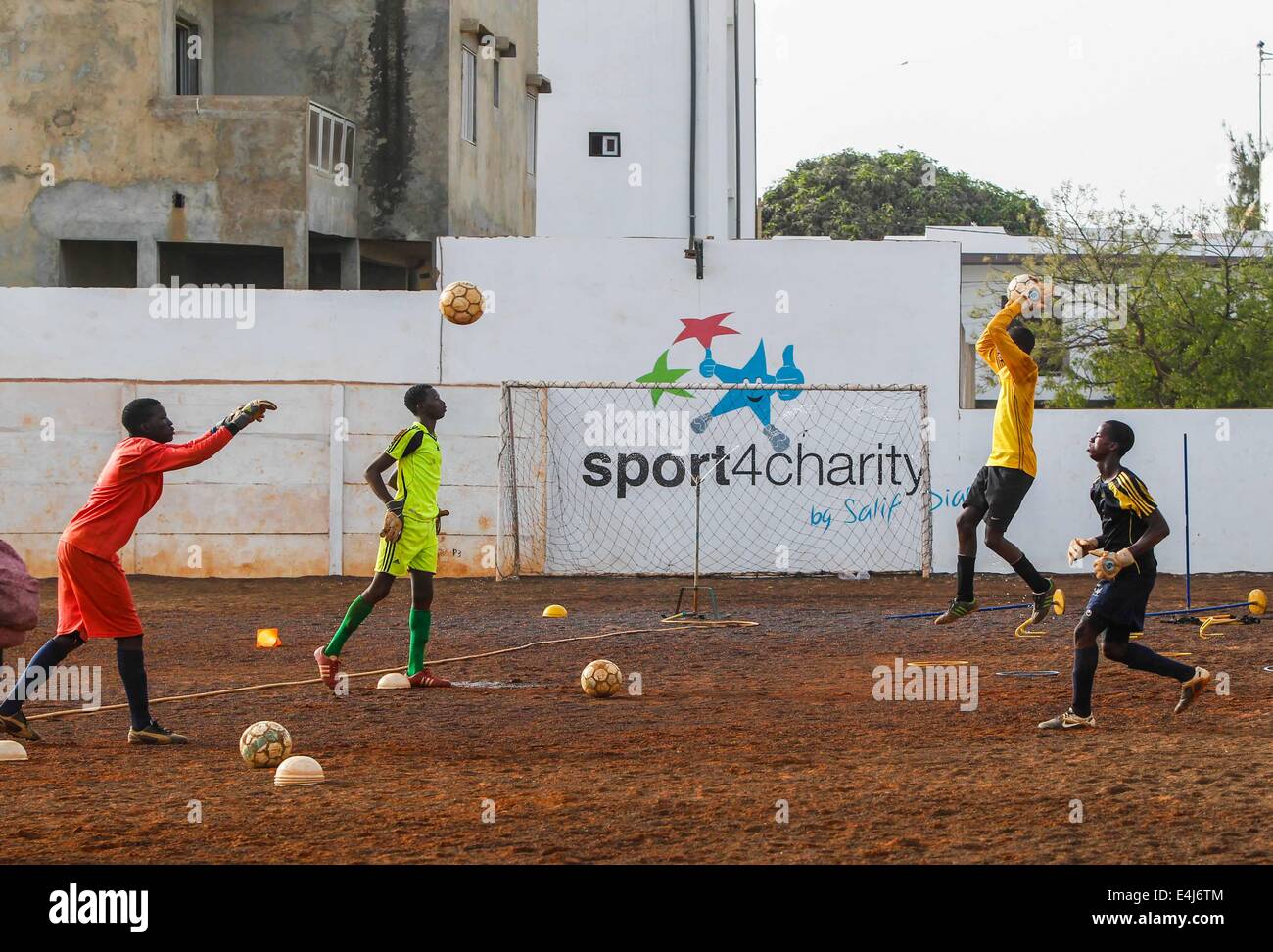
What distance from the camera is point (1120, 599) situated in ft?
27.3

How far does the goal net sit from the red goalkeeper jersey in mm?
11719

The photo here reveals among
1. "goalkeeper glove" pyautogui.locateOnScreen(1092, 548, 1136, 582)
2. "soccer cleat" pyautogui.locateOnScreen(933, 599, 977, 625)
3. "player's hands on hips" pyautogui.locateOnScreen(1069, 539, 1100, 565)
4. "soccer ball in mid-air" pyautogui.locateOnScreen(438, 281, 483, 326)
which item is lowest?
"soccer cleat" pyautogui.locateOnScreen(933, 599, 977, 625)

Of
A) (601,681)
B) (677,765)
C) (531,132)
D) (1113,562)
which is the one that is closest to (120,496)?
(677,765)

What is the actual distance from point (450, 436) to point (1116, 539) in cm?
1186

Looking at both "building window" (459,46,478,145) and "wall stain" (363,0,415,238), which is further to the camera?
"building window" (459,46,478,145)

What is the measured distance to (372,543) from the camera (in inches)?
→ 755

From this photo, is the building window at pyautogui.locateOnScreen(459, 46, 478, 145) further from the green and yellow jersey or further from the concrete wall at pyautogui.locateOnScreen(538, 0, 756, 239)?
the green and yellow jersey

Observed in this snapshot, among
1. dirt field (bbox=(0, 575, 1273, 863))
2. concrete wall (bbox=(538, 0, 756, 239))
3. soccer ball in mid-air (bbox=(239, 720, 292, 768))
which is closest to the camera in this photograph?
dirt field (bbox=(0, 575, 1273, 863))

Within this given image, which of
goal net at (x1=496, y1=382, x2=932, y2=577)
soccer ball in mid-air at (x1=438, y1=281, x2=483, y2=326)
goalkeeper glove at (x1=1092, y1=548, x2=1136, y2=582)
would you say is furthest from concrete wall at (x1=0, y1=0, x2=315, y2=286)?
goalkeeper glove at (x1=1092, y1=548, x2=1136, y2=582)

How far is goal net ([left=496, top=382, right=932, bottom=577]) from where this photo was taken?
65.7 ft

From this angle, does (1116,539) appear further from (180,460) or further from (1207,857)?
(180,460)

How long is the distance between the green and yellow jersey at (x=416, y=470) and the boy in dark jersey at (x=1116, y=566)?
13.2 feet

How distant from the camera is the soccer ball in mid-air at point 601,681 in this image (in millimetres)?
10086

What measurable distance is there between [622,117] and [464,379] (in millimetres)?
15595
